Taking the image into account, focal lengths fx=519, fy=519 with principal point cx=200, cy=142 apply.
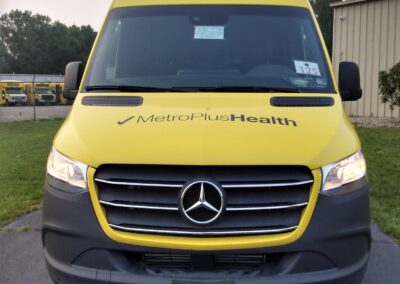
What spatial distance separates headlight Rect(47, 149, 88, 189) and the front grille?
16 centimetres

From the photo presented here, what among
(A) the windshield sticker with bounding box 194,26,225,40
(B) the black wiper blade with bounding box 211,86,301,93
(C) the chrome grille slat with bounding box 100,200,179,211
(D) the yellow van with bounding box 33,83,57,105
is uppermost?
(A) the windshield sticker with bounding box 194,26,225,40

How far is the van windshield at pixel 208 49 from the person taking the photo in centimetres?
397

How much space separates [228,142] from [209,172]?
23 centimetres

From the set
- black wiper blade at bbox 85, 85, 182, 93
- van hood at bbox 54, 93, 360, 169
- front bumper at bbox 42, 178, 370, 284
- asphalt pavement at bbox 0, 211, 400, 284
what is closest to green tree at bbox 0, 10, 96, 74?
asphalt pavement at bbox 0, 211, 400, 284

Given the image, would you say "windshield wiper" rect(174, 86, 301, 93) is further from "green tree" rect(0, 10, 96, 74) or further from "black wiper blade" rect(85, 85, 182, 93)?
"green tree" rect(0, 10, 96, 74)

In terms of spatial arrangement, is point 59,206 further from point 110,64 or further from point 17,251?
point 17,251

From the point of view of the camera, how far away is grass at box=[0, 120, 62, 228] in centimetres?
632

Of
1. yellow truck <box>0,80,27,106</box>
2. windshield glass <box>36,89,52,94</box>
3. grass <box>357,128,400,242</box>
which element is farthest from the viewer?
windshield glass <box>36,89,52,94</box>

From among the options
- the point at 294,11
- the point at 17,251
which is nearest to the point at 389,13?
the point at 294,11

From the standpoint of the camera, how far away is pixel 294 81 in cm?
395

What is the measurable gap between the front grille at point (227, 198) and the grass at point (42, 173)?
2.80 meters

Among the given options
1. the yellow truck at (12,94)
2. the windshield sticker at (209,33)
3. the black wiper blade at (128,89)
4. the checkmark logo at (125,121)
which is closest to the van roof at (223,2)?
the windshield sticker at (209,33)

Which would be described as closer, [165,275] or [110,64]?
[165,275]

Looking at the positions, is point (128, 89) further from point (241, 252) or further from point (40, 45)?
point (40, 45)
